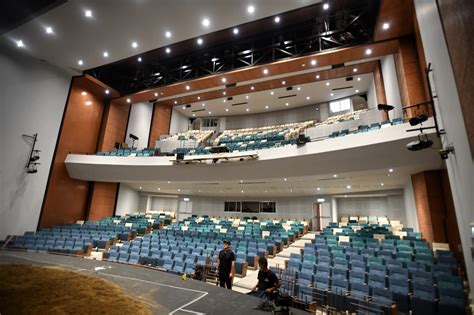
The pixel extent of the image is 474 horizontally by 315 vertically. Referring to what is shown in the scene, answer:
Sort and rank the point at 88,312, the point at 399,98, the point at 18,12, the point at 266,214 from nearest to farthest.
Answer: the point at 88,312 < the point at 18,12 < the point at 399,98 < the point at 266,214

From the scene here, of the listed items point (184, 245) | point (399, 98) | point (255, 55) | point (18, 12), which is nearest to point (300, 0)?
point (255, 55)

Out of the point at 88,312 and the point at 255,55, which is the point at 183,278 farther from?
the point at 255,55

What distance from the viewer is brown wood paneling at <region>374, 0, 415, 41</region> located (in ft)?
23.5

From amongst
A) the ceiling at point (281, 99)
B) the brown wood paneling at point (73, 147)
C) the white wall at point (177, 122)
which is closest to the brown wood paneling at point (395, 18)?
the ceiling at point (281, 99)

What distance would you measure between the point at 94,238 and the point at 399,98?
493 inches

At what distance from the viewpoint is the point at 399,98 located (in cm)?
889

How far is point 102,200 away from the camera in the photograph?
13.6 meters

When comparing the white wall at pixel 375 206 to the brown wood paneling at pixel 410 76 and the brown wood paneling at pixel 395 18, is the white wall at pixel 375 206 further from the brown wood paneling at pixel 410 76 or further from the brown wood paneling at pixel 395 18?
the brown wood paneling at pixel 395 18

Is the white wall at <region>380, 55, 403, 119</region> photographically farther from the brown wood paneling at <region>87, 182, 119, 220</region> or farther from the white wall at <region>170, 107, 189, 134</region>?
the brown wood paneling at <region>87, 182, 119, 220</region>

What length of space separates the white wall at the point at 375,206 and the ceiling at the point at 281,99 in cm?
633

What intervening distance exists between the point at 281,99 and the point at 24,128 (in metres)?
13.7

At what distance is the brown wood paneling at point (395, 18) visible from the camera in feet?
23.5

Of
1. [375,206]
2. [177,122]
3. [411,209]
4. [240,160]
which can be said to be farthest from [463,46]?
[177,122]

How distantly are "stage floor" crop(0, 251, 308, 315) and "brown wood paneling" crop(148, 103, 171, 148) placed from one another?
1121 centimetres
